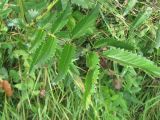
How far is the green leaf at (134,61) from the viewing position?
2.08ft

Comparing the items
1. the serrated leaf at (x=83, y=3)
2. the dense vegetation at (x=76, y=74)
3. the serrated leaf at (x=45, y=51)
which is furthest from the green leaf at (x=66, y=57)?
the serrated leaf at (x=83, y=3)

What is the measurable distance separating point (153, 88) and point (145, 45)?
0.62 ft

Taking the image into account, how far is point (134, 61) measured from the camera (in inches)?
25.2

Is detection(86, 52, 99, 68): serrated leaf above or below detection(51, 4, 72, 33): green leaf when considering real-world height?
below

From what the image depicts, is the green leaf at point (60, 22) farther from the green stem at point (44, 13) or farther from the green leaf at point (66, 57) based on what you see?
the green stem at point (44, 13)

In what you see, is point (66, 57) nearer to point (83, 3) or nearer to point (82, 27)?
point (82, 27)

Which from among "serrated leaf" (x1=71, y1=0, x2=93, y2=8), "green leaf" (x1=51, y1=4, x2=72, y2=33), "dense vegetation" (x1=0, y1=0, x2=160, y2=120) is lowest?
"dense vegetation" (x1=0, y1=0, x2=160, y2=120)

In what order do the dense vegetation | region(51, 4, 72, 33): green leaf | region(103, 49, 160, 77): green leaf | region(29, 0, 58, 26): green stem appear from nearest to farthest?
region(103, 49, 160, 77): green leaf
region(51, 4, 72, 33): green leaf
region(29, 0, 58, 26): green stem
the dense vegetation

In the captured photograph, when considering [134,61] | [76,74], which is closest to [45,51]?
[134,61]

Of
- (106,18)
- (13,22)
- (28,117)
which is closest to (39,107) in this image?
(28,117)

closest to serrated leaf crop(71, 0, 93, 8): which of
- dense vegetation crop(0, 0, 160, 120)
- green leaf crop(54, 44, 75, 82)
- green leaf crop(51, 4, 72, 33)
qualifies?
dense vegetation crop(0, 0, 160, 120)

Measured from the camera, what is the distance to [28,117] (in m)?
1.32

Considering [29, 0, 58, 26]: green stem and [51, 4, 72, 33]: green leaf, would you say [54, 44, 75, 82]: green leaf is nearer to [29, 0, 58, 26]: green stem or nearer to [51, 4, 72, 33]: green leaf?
[51, 4, 72, 33]: green leaf

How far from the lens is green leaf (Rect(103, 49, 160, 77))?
0.63 m
